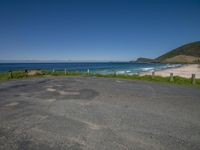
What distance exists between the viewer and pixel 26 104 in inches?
306

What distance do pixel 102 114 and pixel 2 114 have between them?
11.6ft

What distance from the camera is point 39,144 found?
4062 millimetres

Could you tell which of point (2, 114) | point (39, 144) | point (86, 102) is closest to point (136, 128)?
point (39, 144)

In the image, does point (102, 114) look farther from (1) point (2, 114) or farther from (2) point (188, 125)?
(1) point (2, 114)

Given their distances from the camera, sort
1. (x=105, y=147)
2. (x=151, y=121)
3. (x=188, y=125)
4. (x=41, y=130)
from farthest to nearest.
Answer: (x=151, y=121), (x=188, y=125), (x=41, y=130), (x=105, y=147)

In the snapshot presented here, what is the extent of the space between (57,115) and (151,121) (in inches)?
125

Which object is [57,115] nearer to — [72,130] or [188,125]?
[72,130]

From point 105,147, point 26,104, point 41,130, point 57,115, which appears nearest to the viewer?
point 105,147

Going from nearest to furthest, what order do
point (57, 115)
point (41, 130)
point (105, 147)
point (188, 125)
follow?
point (105, 147) < point (41, 130) < point (188, 125) < point (57, 115)

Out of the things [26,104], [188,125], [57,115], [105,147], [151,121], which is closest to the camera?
[105,147]

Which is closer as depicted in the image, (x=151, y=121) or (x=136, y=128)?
(x=136, y=128)

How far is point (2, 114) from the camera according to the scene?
6.31 metres

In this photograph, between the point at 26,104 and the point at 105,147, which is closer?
the point at 105,147

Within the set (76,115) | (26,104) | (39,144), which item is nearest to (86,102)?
(76,115)
